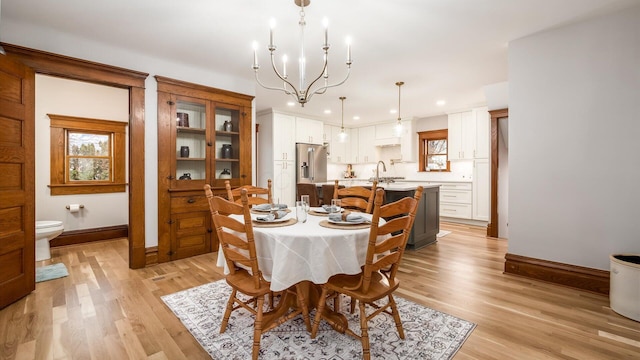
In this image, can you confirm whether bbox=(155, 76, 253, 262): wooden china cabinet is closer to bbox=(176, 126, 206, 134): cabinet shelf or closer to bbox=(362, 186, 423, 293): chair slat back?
bbox=(176, 126, 206, 134): cabinet shelf

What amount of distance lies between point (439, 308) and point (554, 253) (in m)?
1.49

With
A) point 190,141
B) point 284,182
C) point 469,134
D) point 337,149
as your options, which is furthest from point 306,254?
point 337,149

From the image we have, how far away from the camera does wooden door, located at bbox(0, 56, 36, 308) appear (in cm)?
229

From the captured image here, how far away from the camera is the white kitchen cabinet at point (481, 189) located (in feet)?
18.4

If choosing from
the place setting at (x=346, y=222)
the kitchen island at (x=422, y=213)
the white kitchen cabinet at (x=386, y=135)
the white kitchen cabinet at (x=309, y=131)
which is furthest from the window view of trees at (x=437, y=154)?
the place setting at (x=346, y=222)

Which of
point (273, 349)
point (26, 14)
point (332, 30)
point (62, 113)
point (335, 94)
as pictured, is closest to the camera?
point (273, 349)

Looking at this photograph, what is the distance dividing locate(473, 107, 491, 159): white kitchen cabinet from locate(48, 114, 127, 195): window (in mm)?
6543

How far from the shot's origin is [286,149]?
20.2ft

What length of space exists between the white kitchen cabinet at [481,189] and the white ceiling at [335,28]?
211 centimetres

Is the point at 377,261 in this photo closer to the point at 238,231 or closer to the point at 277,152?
the point at 238,231

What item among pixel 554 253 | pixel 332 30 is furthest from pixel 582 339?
pixel 332 30

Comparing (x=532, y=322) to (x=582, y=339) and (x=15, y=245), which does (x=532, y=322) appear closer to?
(x=582, y=339)

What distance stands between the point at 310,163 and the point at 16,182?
472 cm

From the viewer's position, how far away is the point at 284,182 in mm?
6086
